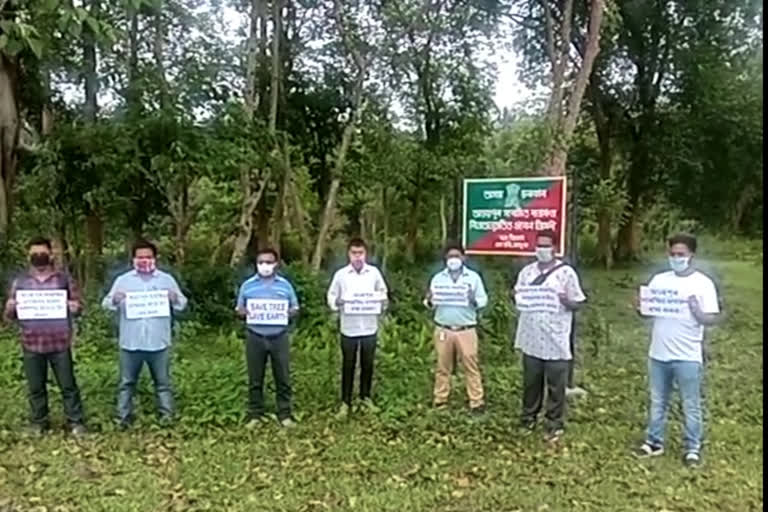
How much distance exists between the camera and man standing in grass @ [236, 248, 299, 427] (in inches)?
217

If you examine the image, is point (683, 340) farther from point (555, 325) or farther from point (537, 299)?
point (537, 299)

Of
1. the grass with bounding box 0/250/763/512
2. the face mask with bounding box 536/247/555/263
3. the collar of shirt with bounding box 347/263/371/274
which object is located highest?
the face mask with bounding box 536/247/555/263

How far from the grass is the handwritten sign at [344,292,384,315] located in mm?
663

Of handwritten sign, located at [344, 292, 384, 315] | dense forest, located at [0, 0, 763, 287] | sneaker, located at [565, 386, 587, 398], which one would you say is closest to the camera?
handwritten sign, located at [344, 292, 384, 315]

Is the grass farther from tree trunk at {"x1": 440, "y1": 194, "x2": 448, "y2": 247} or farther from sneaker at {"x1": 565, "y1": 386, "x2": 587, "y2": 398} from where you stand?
tree trunk at {"x1": 440, "y1": 194, "x2": 448, "y2": 247}

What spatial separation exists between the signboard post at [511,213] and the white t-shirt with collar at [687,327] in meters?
1.10

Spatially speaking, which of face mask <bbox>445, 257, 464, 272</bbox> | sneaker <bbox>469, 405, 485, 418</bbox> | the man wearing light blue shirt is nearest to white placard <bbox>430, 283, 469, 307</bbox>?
face mask <bbox>445, 257, 464, 272</bbox>

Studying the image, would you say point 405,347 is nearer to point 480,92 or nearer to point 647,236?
point 480,92

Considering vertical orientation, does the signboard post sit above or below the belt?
above

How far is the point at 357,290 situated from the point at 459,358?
0.82m

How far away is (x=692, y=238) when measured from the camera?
495cm

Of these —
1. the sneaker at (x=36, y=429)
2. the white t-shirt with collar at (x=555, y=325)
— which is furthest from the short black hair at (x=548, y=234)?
the sneaker at (x=36, y=429)

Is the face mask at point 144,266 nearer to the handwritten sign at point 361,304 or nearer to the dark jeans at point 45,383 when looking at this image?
the dark jeans at point 45,383

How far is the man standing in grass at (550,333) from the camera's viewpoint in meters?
5.22
